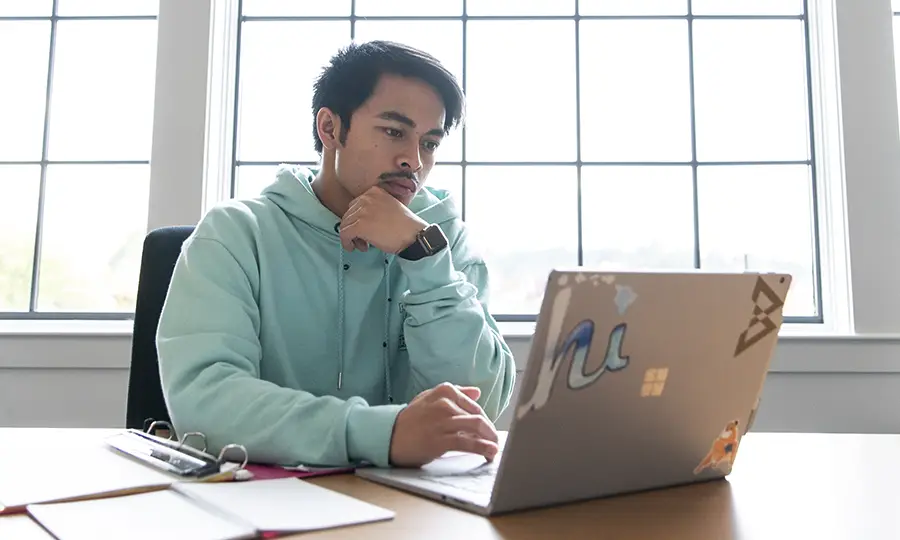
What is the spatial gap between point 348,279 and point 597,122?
3.93 ft

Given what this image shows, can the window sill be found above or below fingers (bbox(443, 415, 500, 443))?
above

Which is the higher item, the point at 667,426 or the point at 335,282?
the point at 335,282

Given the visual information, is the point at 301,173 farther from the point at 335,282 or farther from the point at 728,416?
the point at 728,416

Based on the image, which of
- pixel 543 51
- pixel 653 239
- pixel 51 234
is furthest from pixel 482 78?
pixel 51 234

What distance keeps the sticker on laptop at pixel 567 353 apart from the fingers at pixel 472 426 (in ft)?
0.70

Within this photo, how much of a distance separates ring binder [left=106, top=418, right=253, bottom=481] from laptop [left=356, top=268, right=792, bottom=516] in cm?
13

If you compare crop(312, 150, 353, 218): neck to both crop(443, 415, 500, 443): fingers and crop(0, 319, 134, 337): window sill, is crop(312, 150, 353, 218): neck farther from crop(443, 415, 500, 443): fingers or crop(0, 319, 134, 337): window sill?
crop(0, 319, 134, 337): window sill

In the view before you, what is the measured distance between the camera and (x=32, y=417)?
174 cm

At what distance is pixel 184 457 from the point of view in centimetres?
66

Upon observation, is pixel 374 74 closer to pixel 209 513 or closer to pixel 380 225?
pixel 380 225

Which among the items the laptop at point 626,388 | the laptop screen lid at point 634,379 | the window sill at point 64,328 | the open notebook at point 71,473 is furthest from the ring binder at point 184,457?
the window sill at point 64,328

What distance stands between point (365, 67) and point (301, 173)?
22 cm

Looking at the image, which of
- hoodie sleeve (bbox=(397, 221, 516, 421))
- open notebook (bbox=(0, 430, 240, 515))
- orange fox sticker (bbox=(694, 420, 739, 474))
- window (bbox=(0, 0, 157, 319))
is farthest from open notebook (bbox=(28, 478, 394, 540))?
window (bbox=(0, 0, 157, 319))

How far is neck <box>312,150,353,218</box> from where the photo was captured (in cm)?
118
